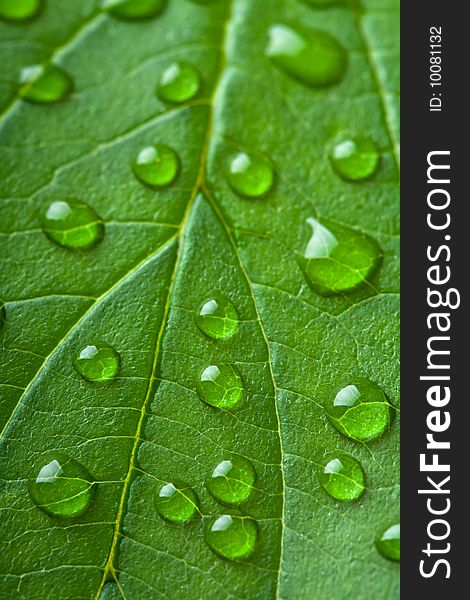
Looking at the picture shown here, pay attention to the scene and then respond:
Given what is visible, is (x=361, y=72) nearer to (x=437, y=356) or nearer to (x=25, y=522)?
(x=437, y=356)

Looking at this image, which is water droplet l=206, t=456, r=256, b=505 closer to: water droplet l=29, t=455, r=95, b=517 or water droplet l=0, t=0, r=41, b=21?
water droplet l=29, t=455, r=95, b=517

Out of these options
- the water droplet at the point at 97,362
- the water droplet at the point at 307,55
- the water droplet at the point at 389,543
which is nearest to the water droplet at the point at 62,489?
the water droplet at the point at 97,362

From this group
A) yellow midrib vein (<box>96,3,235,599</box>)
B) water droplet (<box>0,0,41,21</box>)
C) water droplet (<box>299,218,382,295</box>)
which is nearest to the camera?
yellow midrib vein (<box>96,3,235,599</box>)

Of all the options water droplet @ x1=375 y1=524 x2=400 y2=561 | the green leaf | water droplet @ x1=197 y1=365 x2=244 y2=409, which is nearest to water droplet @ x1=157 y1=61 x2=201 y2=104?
the green leaf

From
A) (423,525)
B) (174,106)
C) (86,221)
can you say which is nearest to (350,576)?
(423,525)

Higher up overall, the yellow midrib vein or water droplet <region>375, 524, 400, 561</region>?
the yellow midrib vein

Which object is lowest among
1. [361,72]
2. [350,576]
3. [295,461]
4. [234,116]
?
[350,576]

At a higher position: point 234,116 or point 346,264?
point 234,116
